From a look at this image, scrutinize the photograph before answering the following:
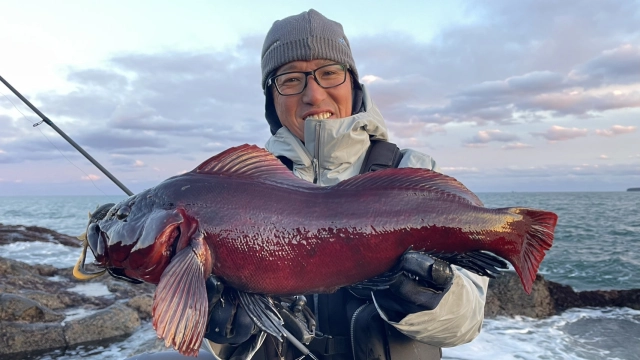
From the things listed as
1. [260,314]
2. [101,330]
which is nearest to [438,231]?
[260,314]

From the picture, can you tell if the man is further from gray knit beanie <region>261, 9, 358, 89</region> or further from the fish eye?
the fish eye

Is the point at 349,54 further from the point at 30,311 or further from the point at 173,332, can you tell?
the point at 30,311

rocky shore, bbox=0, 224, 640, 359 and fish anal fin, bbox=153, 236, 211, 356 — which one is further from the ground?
fish anal fin, bbox=153, 236, 211, 356

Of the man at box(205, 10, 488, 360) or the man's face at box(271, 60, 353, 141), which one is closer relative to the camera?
the man at box(205, 10, 488, 360)

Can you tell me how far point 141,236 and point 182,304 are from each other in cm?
38

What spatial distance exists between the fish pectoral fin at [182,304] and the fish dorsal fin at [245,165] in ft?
1.63

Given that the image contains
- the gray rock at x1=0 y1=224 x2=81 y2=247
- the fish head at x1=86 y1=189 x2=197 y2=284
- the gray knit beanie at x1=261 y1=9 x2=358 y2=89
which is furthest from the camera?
the gray rock at x1=0 y1=224 x2=81 y2=247

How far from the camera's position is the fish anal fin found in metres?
1.99

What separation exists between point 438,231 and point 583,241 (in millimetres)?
22646

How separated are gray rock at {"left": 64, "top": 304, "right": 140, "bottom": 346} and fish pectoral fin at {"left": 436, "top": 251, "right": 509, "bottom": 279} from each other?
22.4ft

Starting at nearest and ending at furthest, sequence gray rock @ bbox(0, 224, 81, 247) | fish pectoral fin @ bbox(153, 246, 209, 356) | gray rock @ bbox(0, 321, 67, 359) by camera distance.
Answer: fish pectoral fin @ bbox(153, 246, 209, 356) → gray rock @ bbox(0, 321, 67, 359) → gray rock @ bbox(0, 224, 81, 247)

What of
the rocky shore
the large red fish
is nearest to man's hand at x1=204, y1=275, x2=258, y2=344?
the large red fish

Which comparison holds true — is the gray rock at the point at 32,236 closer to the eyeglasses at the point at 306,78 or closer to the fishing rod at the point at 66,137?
the fishing rod at the point at 66,137

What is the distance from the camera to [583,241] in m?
21.3
